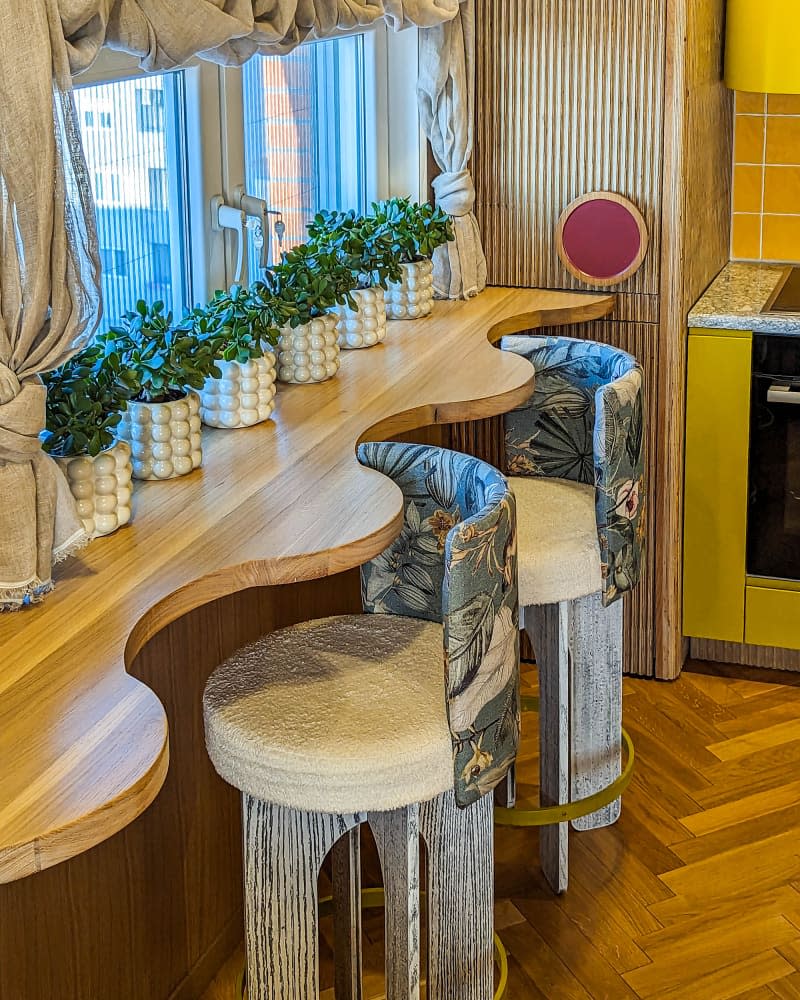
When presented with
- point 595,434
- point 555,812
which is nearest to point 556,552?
point 595,434

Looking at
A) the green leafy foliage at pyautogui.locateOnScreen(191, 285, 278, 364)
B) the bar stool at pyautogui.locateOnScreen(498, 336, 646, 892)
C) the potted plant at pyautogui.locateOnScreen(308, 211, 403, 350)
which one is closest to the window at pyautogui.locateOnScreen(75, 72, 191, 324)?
the green leafy foliage at pyautogui.locateOnScreen(191, 285, 278, 364)

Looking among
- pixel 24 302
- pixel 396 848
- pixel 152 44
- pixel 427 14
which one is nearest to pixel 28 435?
pixel 24 302

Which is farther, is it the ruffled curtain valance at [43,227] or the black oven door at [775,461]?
the black oven door at [775,461]

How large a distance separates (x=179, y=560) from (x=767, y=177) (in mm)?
2497

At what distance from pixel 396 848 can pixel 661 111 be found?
6.31 ft

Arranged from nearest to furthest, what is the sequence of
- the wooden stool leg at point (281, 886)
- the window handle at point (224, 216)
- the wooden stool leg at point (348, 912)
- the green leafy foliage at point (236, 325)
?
the wooden stool leg at point (281, 886) → the wooden stool leg at point (348, 912) → the green leafy foliage at point (236, 325) → the window handle at point (224, 216)

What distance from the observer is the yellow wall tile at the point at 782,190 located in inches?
148

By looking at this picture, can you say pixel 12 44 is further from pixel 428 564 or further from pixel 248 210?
pixel 248 210

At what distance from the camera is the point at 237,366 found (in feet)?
7.79

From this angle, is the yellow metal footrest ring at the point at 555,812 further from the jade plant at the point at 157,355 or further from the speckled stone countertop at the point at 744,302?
the speckled stone countertop at the point at 744,302

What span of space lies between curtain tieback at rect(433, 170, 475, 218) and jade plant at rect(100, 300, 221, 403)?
114cm

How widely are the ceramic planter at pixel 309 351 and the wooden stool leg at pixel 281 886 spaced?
3.27 ft

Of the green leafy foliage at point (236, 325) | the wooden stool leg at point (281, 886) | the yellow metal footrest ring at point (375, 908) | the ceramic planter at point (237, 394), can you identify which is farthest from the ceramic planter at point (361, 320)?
the wooden stool leg at point (281, 886)

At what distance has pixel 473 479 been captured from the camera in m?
2.03
